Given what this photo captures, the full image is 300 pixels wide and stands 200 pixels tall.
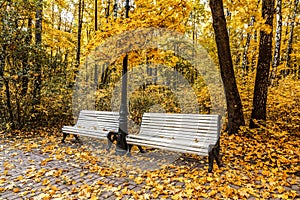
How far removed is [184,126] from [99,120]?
2.30m

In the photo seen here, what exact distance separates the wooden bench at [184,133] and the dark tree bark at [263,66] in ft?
7.38

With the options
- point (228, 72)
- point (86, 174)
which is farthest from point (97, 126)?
point (228, 72)

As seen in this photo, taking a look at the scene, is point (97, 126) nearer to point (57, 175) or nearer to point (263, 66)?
point (57, 175)

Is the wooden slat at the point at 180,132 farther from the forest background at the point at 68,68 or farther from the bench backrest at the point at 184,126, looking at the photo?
the forest background at the point at 68,68

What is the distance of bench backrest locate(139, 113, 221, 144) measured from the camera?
13.6 ft

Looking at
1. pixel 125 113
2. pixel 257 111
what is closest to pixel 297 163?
pixel 257 111

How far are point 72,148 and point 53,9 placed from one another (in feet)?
48.8

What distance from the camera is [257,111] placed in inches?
240

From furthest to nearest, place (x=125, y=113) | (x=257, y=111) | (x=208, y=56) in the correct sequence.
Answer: (x=208, y=56) → (x=257, y=111) → (x=125, y=113)

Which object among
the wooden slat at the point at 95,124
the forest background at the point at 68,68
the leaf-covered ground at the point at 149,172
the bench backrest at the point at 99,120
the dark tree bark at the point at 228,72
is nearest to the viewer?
the leaf-covered ground at the point at 149,172

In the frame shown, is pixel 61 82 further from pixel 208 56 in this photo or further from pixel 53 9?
pixel 53 9

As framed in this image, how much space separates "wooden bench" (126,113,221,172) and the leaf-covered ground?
0.35 meters

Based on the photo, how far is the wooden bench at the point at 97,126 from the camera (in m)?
Result: 5.16

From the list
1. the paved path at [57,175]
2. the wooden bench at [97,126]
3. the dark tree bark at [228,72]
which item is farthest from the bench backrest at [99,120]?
the dark tree bark at [228,72]
